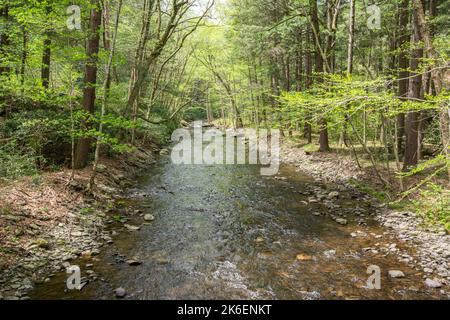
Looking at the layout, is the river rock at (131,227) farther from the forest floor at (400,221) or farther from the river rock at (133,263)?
the forest floor at (400,221)

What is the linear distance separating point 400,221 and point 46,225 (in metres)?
9.26

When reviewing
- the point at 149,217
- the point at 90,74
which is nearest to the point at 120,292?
the point at 149,217

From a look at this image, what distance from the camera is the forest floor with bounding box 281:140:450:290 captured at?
634cm

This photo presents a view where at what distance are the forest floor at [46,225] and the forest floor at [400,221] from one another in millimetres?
7229

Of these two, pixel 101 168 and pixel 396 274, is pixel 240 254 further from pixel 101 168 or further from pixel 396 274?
pixel 101 168

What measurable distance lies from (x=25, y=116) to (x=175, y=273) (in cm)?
846

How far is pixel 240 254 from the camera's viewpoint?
6.99m

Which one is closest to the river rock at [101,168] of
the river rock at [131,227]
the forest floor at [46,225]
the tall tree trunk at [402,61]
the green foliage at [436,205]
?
the forest floor at [46,225]

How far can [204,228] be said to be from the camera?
27.8 ft

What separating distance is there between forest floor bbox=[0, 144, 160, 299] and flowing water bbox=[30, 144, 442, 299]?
0.37 m

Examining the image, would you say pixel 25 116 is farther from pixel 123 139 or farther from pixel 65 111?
pixel 123 139

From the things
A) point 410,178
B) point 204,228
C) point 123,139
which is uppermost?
point 123,139
